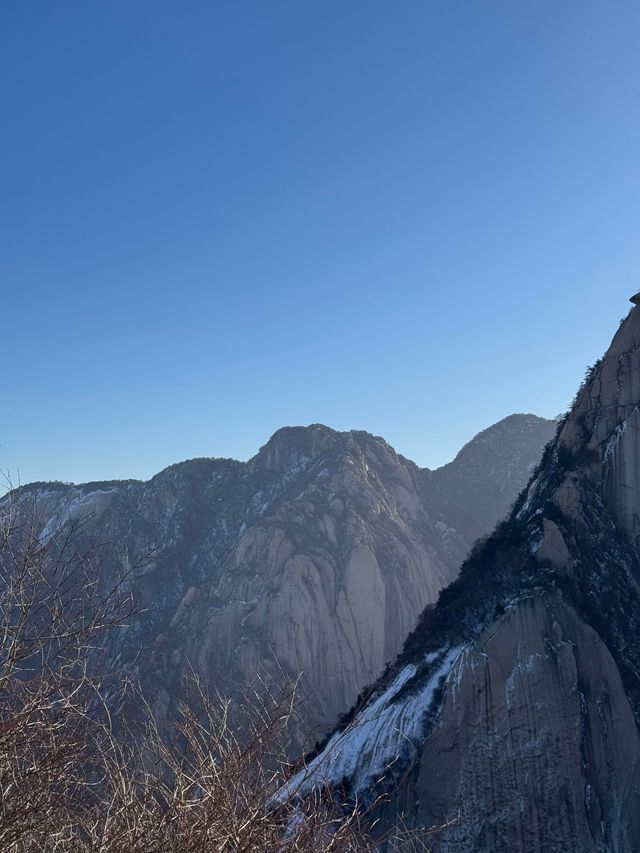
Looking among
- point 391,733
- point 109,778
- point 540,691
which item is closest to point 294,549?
point 391,733

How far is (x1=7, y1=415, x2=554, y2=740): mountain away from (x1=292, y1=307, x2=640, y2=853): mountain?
2175 centimetres

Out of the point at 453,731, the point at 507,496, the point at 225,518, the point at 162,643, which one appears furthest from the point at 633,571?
the point at 507,496

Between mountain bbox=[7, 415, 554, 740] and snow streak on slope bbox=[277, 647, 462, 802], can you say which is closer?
snow streak on slope bbox=[277, 647, 462, 802]

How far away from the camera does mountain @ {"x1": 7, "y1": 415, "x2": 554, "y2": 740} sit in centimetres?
5700

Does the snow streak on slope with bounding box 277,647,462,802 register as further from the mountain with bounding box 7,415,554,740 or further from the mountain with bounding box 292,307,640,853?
the mountain with bounding box 7,415,554,740

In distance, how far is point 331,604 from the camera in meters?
61.2

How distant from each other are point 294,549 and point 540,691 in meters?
46.3

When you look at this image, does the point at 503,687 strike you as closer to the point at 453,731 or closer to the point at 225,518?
the point at 453,731

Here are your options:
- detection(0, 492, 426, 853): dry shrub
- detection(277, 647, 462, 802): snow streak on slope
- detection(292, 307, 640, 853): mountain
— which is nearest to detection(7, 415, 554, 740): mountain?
detection(277, 647, 462, 802): snow streak on slope

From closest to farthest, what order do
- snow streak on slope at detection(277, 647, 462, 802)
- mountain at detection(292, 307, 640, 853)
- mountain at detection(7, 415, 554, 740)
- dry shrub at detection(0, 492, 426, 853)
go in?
dry shrub at detection(0, 492, 426, 853) → mountain at detection(292, 307, 640, 853) → snow streak on slope at detection(277, 647, 462, 802) → mountain at detection(7, 415, 554, 740)

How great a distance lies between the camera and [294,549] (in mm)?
62625

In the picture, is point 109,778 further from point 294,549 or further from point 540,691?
point 294,549

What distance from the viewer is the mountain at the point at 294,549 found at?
57000 mm

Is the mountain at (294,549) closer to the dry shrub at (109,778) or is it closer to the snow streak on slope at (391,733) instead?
the snow streak on slope at (391,733)
